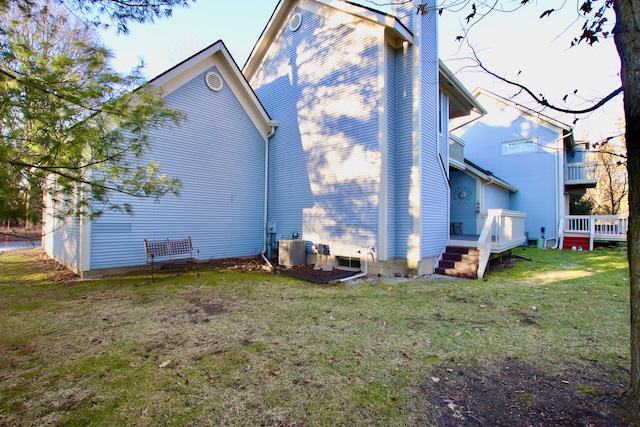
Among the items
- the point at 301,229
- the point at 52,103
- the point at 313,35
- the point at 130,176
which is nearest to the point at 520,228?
the point at 301,229

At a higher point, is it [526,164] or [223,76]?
[223,76]

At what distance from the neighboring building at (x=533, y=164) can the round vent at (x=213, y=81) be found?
13.6m

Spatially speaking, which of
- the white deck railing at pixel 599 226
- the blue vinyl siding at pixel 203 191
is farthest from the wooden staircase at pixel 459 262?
the white deck railing at pixel 599 226

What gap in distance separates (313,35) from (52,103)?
30.4 feet

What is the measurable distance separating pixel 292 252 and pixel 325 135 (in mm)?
3978

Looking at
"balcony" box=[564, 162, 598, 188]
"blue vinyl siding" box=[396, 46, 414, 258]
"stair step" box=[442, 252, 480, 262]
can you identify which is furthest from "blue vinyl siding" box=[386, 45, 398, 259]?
"balcony" box=[564, 162, 598, 188]

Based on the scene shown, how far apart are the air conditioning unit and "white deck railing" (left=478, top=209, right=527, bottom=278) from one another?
5287 mm

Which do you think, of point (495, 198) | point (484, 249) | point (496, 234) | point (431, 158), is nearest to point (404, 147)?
point (431, 158)

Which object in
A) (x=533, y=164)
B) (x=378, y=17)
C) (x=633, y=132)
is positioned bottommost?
(x=633, y=132)

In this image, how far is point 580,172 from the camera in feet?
56.0

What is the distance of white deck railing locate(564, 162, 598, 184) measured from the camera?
1661 centimetres

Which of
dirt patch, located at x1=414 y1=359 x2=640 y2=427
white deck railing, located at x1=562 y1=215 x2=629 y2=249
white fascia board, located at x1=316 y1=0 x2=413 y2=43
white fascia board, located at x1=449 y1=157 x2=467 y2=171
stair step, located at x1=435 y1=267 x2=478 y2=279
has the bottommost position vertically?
stair step, located at x1=435 y1=267 x2=478 y2=279

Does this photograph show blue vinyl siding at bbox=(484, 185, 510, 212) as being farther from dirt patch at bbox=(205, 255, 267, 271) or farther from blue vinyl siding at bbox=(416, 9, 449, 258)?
dirt patch at bbox=(205, 255, 267, 271)

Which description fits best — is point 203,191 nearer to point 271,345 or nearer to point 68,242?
point 68,242
